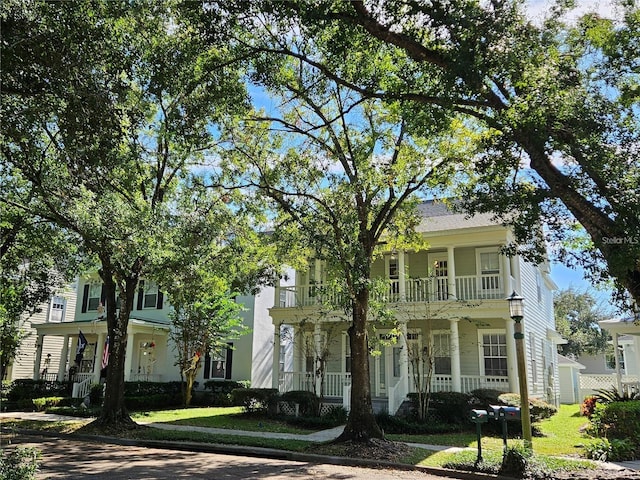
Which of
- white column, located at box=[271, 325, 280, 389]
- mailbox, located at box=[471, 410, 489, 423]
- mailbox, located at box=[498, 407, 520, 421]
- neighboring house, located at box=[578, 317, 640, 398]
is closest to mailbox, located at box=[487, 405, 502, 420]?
mailbox, located at box=[498, 407, 520, 421]

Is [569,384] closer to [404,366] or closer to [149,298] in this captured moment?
[404,366]

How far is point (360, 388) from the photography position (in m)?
11.9

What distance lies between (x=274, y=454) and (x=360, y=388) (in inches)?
96.9

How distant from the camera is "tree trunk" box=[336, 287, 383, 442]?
38.5 feet


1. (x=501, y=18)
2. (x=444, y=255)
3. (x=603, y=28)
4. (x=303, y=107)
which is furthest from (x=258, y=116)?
(x=444, y=255)

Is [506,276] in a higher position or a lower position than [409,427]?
higher

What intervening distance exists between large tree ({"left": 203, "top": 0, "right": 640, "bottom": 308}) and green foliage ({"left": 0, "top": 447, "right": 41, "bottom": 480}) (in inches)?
264

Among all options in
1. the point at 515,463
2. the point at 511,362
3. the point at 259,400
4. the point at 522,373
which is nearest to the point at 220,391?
the point at 259,400

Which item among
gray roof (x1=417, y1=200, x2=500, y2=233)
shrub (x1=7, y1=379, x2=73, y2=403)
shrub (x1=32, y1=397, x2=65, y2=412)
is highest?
gray roof (x1=417, y1=200, x2=500, y2=233)

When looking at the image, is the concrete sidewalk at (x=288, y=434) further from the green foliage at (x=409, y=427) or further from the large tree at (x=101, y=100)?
the large tree at (x=101, y=100)

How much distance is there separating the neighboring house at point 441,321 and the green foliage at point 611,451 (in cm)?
573

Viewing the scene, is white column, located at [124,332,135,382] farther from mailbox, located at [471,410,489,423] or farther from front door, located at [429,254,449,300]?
mailbox, located at [471,410,489,423]

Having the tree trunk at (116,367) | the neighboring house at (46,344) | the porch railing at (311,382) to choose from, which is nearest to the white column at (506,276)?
the porch railing at (311,382)

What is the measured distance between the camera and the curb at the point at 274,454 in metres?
9.22
